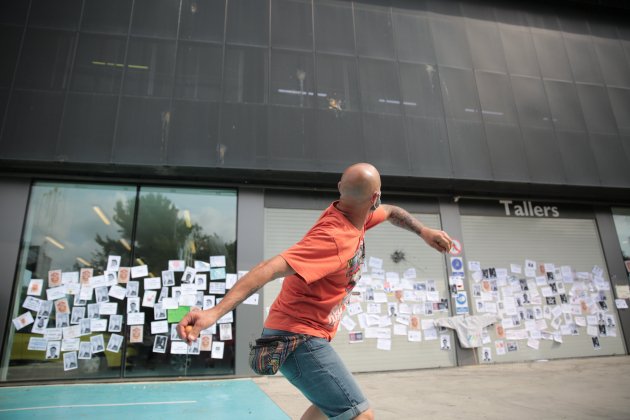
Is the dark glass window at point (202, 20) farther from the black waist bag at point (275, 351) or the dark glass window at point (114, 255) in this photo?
the black waist bag at point (275, 351)

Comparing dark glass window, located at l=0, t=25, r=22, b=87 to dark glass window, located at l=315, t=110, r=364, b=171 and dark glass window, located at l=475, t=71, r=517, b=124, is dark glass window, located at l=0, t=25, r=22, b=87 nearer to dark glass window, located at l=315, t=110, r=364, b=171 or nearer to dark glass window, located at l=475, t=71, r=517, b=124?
dark glass window, located at l=315, t=110, r=364, b=171

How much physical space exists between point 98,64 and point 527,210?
960 cm

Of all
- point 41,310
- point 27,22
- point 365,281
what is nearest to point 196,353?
point 41,310

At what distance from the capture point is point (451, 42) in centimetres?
901

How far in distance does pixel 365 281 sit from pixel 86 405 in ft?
16.3

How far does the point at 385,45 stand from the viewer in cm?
853

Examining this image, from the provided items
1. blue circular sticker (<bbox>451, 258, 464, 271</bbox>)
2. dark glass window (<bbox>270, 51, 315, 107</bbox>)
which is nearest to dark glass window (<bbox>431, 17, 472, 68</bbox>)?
dark glass window (<bbox>270, 51, 315, 107</bbox>)

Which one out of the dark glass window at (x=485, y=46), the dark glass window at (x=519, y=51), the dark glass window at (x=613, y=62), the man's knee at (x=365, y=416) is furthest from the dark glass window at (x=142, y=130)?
the dark glass window at (x=613, y=62)

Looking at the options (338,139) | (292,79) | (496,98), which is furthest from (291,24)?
(496,98)

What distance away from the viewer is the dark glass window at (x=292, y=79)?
7641 millimetres

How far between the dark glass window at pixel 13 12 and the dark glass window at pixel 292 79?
471 centimetres

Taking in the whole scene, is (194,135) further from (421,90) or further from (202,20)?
(421,90)

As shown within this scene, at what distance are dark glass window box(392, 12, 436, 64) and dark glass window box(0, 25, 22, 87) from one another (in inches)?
295

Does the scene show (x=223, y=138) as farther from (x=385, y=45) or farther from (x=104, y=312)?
(x=385, y=45)
